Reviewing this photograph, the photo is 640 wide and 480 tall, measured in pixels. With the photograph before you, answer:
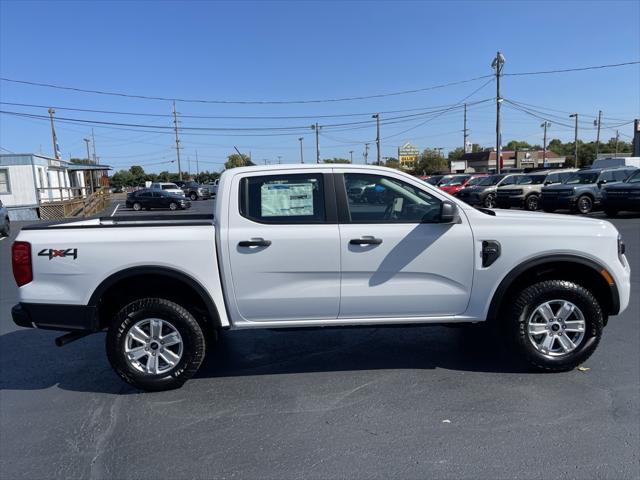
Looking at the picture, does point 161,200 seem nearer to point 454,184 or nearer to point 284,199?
point 454,184

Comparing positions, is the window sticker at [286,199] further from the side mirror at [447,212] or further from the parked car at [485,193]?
the parked car at [485,193]

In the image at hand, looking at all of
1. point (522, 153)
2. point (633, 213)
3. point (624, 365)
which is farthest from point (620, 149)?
point (624, 365)

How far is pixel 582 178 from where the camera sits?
62.1ft

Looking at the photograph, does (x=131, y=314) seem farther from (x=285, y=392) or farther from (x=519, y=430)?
(x=519, y=430)

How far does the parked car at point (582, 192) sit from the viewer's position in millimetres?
17672

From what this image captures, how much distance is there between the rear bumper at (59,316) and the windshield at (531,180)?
21330 millimetres

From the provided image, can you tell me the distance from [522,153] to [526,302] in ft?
323

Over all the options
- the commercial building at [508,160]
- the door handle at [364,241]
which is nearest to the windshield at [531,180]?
the door handle at [364,241]

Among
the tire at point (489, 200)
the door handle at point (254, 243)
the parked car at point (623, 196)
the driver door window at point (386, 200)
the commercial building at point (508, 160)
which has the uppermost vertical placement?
the commercial building at point (508, 160)

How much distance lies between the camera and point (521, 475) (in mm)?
2730

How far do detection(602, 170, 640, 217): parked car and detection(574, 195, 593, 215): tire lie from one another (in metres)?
1.25

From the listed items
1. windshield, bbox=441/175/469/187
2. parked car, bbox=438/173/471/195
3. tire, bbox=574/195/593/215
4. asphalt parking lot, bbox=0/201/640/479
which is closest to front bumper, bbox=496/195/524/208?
tire, bbox=574/195/593/215

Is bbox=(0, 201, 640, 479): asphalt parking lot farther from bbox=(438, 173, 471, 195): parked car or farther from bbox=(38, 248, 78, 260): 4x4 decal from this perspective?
bbox=(438, 173, 471, 195): parked car

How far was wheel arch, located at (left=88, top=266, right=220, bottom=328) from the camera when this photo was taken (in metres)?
3.73
